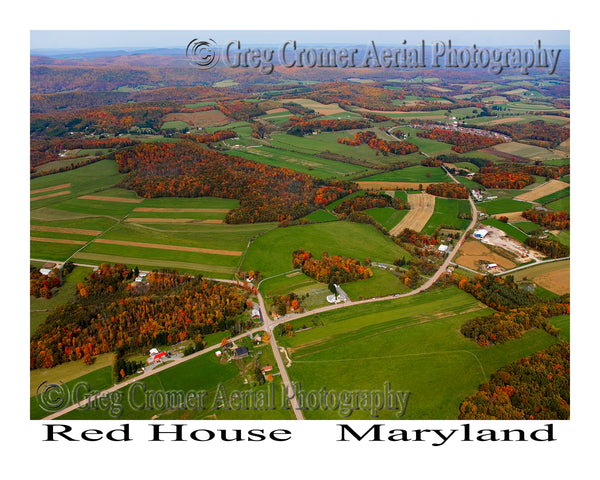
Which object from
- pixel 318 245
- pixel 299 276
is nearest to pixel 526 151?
pixel 318 245

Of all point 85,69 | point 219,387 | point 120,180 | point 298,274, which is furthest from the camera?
point 85,69

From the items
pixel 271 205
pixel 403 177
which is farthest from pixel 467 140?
pixel 271 205

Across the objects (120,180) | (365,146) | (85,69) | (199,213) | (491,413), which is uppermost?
(85,69)

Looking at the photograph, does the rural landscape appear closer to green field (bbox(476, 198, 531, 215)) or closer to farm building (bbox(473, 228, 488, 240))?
green field (bbox(476, 198, 531, 215))

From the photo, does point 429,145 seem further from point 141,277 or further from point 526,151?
point 141,277

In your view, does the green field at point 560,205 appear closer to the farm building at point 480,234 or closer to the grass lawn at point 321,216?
the farm building at point 480,234

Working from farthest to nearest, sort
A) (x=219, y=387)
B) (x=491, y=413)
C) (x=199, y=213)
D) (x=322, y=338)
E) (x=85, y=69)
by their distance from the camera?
(x=85, y=69) < (x=199, y=213) < (x=322, y=338) < (x=219, y=387) < (x=491, y=413)

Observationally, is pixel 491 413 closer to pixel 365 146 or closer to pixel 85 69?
pixel 365 146
